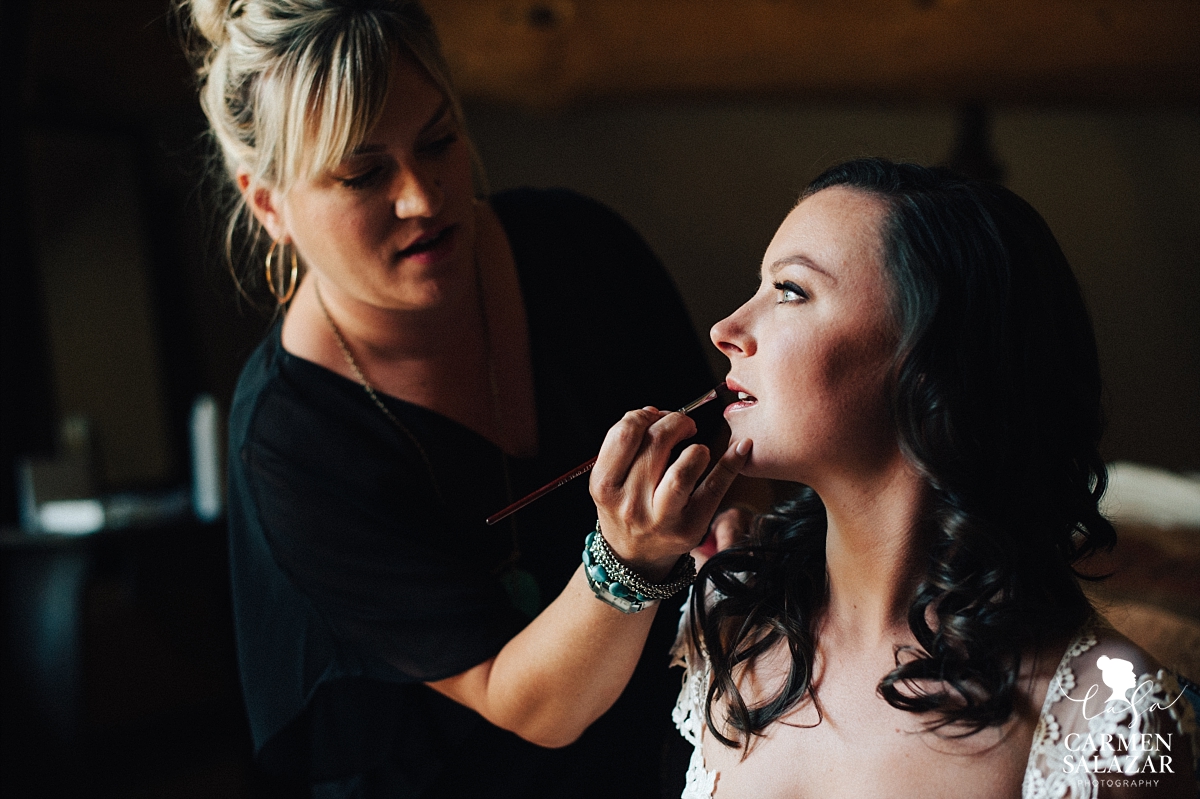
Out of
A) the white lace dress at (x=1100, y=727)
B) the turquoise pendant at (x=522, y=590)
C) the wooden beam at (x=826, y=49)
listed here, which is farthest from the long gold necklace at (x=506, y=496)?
the wooden beam at (x=826, y=49)

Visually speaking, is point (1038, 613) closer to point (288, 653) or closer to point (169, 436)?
point (288, 653)

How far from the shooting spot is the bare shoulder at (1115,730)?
832 mm

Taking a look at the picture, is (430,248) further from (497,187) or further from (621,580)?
(497,187)

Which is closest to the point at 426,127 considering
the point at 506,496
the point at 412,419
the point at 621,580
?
the point at 412,419

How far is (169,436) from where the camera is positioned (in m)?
3.21

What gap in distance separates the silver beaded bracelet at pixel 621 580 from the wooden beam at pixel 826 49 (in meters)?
1.48

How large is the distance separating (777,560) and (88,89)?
2.74 metres

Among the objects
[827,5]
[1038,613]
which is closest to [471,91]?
[827,5]

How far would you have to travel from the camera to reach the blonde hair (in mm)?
1102

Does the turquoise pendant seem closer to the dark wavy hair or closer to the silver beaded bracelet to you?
the silver beaded bracelet

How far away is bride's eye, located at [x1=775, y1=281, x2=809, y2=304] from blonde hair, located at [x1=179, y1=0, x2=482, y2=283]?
0.50 m

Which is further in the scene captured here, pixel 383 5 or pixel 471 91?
pixel 471 91

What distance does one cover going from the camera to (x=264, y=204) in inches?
50.2

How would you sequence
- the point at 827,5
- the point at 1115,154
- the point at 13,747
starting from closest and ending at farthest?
the point at 827,5 → the point at 1115,154 → the point at 13,747
